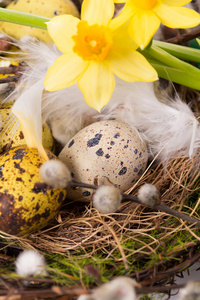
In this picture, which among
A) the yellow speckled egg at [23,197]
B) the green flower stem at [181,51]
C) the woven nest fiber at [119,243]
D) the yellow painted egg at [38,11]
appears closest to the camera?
the woven nest fiber at [119,243]

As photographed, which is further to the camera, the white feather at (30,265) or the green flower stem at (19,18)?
the green flower stem at (19,18)

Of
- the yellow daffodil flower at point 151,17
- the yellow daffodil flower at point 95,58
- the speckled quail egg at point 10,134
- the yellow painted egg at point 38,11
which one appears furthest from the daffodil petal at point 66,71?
the yellow painted egg at point 38,11

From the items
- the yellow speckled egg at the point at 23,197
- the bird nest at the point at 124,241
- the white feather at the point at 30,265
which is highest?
the yellow speckled egg at the point at 23,197

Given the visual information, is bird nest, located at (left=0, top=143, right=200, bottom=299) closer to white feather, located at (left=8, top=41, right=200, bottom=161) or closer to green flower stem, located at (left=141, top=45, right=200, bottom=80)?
white feather, located at (left=8, top=41, right=200, bottom=161)

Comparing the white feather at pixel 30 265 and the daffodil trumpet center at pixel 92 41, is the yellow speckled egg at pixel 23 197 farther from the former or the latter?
the daffodil trumpet center at pixel 92 41

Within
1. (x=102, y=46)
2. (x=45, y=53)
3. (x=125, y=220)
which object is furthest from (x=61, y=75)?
(x=125, y=220)

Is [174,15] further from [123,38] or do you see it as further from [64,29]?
[64,29]

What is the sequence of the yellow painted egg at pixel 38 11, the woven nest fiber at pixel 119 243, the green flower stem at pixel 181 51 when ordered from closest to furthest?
the woven nest fiber at pixel 119 243
the green flower stem at pixel 181 51
the yellow painted egg at pixel 38 11

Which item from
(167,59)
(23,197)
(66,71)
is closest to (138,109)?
(167,59)
